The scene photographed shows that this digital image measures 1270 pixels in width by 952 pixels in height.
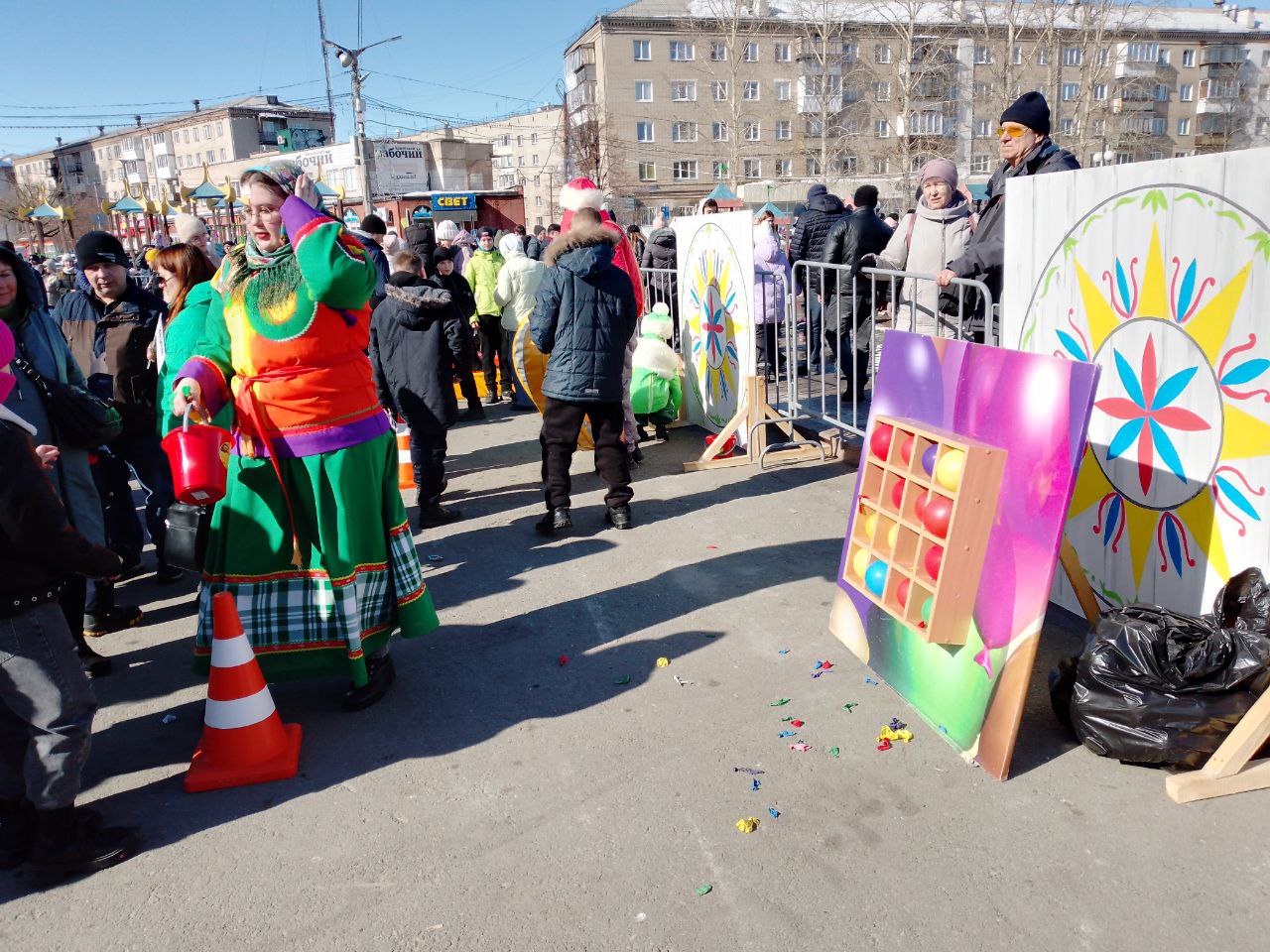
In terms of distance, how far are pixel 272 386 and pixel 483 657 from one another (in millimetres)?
1490

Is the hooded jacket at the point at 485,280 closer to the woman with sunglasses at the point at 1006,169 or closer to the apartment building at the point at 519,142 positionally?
the woman with sunglasses at the point at 1006,169

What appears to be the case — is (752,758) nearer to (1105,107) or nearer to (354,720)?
(354,720)

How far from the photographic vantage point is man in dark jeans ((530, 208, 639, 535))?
17.2 feet

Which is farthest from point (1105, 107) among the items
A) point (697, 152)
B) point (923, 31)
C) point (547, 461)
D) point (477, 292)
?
point (547, 461)

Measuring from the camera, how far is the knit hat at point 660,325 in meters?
7.82

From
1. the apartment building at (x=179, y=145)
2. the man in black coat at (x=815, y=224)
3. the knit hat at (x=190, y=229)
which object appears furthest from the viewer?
the apartment building at (x=179, y=145)

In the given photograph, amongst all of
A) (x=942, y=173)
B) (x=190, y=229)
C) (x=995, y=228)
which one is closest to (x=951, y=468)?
(x=995, y=228)

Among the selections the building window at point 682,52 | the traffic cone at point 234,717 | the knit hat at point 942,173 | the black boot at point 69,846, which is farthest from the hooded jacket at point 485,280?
the building window at point 682,52

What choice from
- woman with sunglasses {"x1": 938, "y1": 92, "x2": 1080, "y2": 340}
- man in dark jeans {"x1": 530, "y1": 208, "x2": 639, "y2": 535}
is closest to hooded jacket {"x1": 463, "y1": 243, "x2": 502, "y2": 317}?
man in dark jeans {"x1": 530, "y1": 208, "x2": 639, "y2": 535}

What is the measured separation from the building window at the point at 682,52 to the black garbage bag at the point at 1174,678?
6456 cm

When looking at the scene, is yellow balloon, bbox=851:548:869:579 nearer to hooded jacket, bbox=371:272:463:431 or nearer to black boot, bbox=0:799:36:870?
black boot, bbox=0:799:36:870

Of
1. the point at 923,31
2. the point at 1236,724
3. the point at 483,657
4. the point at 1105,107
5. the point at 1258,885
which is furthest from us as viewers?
the point at 923,31

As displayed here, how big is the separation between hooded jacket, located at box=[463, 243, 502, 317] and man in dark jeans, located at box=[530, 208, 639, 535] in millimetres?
4754

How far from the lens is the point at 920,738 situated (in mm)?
3125
